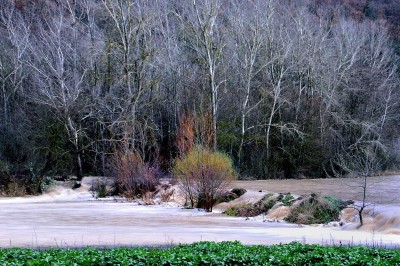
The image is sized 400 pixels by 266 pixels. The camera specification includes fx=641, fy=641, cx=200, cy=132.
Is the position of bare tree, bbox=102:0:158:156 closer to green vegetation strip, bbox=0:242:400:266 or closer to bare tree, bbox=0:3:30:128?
bare tree, bbox=0:3:30:128

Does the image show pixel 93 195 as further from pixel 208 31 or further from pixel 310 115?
pixel 310 115

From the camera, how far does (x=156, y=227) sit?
21.8 meters

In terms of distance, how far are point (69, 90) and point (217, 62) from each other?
1138cm

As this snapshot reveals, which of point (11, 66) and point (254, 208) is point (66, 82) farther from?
point (254, 208)

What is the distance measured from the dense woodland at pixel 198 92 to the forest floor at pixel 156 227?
11.2m

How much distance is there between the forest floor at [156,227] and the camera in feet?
58.7

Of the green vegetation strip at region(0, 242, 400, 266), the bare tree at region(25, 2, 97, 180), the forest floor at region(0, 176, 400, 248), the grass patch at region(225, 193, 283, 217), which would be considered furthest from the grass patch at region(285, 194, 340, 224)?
the bare tree at region(25, 2, 97, 180)

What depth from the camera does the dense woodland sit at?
43375 millimetres

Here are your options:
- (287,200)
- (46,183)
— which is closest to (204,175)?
(287,200)

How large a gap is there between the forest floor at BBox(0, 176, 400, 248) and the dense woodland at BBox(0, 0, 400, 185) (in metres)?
11.2

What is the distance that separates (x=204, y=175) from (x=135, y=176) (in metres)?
6.92

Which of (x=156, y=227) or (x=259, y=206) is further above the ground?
(x=259, y=206)

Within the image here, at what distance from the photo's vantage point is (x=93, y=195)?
36094 mm

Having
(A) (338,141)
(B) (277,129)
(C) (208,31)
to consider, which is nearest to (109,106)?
(C) (208,31)
